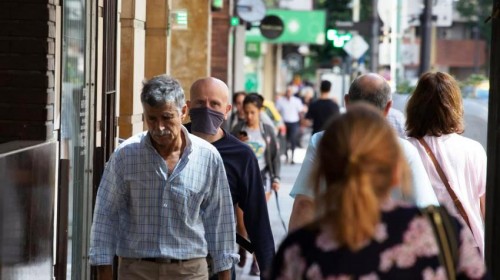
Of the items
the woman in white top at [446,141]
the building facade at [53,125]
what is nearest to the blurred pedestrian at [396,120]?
the woman in white top at [446,141]

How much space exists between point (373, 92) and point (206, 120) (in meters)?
1.00

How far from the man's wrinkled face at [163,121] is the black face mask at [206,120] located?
3.54ft

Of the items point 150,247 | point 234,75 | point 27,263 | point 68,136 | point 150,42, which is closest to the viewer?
point 150,247

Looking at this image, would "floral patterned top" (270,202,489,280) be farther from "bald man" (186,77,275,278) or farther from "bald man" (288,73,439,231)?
"bald man" (186,77,275,278)

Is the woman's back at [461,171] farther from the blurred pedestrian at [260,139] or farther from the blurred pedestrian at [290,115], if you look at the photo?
the blurred pedestrian at [290,115]

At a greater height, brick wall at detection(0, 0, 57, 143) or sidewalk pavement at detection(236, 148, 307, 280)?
brick wall at detection(0, 0, 57, 143)

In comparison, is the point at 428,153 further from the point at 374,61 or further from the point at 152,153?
the point at 374,61

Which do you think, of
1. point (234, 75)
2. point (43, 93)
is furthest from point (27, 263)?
point (234, 75)

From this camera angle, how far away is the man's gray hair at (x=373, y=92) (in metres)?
7.10

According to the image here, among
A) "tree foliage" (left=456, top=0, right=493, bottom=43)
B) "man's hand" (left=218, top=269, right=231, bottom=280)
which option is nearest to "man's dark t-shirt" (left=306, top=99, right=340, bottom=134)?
"man's hand" (left=218, top=269, right=231, bottom=280)

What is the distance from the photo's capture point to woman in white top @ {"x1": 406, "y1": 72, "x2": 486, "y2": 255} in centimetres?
709

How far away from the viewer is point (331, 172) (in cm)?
370

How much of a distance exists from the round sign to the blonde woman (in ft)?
74.4

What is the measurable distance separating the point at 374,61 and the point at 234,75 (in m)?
5.70
